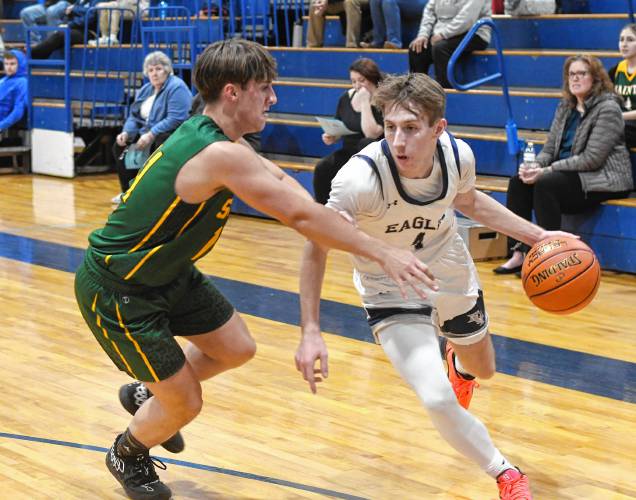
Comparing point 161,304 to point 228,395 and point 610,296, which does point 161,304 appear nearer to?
point 228,395

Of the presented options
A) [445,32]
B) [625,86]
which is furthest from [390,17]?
[625,86]

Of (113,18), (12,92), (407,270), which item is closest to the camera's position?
(407,270)

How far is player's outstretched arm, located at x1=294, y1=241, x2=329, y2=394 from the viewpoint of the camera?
2848mm

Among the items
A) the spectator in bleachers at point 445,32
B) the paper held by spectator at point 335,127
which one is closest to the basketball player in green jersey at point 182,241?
the paper held by spectator at point 335,127

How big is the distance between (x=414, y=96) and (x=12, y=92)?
945 centimetres

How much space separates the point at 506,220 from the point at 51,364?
7.38ft

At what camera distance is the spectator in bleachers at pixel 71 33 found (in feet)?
40.3

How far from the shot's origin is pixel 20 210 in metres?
9.24

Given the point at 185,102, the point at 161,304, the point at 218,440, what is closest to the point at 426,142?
the point at 161,304

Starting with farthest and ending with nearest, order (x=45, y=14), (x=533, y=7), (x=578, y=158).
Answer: (x=45, y=14) → (x=533, y=7) → (x=578, y=158)

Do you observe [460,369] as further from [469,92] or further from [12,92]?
[12,92]

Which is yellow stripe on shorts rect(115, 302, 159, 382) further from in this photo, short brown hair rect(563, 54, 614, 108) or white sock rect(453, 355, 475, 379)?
short brown hair rect(563, 54, 614, 108)

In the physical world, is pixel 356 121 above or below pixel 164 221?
below

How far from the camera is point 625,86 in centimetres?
691
